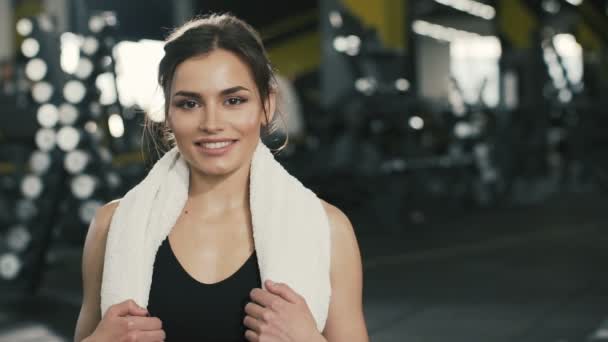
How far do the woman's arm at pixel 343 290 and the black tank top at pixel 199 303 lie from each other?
4.7 inches

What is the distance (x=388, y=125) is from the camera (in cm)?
559

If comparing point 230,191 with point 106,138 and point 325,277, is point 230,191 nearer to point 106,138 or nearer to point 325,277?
point 325,277

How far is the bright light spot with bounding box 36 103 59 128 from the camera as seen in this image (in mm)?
3650

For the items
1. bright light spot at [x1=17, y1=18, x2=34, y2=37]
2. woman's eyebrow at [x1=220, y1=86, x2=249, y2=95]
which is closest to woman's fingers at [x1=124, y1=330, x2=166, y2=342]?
woman's eyebrow at [x1=220, y1=86, x2=249, y2=95]

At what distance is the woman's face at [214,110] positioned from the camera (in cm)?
110

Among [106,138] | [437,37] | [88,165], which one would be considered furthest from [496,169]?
[437,37]

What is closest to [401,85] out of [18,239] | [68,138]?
[68,138]

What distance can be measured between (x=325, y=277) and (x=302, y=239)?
6 cm

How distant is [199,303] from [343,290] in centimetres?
21

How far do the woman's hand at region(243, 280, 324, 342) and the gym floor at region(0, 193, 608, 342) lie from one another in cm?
176

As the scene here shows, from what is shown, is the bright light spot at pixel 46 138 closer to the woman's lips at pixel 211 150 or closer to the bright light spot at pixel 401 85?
the woman's lips at pixel 211 150

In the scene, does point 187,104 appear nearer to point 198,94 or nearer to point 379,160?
point 198,94

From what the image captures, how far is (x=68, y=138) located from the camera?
3.63 meters

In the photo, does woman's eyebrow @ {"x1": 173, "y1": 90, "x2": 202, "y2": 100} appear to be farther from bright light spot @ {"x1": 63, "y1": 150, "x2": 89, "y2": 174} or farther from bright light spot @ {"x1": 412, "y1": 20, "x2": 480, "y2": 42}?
bright light spot @ {"x1": 412, "y1": 20, "x2": 480, "y2": 42}
